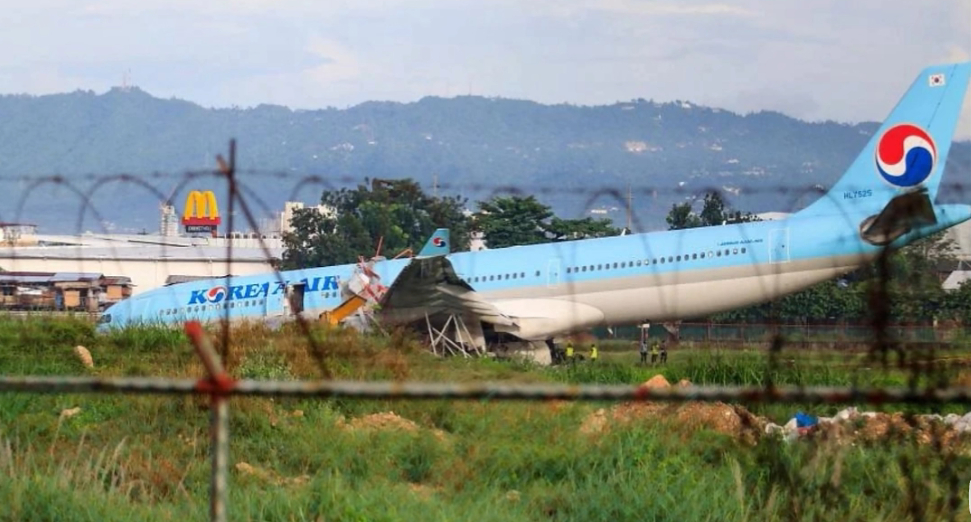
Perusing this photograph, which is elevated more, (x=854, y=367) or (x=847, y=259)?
(x=847, y=259)

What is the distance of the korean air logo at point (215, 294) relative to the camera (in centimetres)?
2410

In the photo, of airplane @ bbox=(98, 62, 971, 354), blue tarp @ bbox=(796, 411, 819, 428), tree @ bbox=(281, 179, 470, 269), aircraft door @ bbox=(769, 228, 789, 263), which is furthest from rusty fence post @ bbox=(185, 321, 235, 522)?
aircraft door @ bbox=(769, 228, 789, 263)

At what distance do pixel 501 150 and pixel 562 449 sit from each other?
144673 millimetres

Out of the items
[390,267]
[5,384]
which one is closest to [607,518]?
[5,384]

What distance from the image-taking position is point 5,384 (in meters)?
4.76

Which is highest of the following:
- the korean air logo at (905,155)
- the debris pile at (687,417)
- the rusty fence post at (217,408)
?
the korean air logo at (905,155)

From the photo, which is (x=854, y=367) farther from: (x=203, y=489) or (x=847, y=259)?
(x=847, y=259)

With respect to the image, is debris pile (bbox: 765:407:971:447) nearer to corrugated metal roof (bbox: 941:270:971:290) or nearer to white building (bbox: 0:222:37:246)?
corrugated metal roof (bbox: 941:270:971:290)

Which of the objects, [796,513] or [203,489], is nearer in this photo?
[796,513]

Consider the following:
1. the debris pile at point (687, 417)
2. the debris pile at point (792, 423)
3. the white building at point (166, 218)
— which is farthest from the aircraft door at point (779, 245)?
the debris pile at point (687, 417)

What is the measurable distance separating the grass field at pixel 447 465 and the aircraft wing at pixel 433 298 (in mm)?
10413

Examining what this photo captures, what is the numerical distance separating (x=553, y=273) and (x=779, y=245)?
4.33m

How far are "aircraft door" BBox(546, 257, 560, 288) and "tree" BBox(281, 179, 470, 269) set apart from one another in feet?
11.0

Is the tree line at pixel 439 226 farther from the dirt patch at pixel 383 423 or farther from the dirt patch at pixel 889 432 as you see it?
the dirt patch at pixel 383 423
